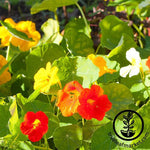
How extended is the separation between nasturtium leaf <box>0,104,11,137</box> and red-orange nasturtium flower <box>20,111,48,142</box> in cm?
14

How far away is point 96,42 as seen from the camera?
1.33 metres

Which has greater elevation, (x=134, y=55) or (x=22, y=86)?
(x=134, y=55)

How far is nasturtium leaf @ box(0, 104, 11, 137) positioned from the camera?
75cm

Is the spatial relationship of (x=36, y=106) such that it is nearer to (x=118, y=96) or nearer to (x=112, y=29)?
(x=118, y=96)

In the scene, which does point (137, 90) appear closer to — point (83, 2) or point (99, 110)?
point (99, 110)

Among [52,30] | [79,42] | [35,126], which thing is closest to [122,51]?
[79,42]

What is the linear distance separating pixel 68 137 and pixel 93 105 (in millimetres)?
108

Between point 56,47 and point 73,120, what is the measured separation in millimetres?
243

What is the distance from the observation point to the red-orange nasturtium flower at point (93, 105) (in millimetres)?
610

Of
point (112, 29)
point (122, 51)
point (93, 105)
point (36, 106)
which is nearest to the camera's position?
point (93, 105)

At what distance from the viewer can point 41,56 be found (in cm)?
91

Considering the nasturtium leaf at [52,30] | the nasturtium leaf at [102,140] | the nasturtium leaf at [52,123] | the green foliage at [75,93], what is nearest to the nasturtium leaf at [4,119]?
the green foliage at [75,93]
